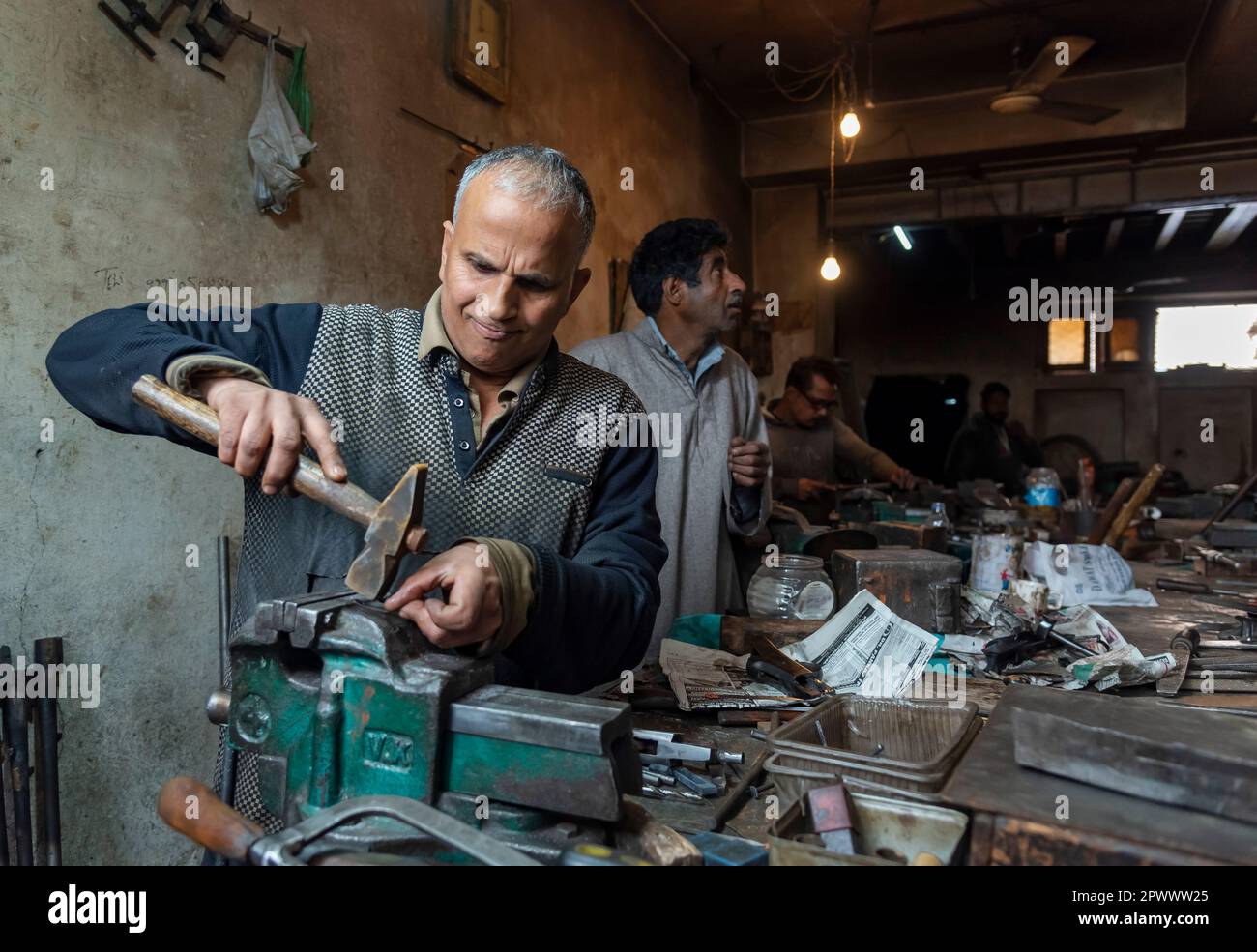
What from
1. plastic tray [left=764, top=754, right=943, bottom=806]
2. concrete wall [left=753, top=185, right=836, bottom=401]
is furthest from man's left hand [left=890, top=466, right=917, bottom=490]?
plastic tray [left=764, top=754, right=943, bottom=806]

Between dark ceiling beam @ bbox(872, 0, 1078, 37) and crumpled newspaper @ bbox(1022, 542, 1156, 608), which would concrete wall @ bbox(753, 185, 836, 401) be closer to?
dark ceiling beam @ bbox(872, 0, 1078, 37)

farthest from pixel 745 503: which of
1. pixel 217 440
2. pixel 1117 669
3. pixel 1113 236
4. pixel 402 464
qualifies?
pixel 1113 236

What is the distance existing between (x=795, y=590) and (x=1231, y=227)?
10.8 metres

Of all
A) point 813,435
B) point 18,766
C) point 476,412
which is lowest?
point 18,766

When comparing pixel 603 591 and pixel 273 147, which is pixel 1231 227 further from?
pixel 603 591

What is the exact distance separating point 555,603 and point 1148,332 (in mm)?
15165

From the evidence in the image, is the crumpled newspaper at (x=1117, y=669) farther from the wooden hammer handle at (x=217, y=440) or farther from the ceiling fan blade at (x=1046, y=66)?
the ceiling fan blade at (x=1046, y=66)

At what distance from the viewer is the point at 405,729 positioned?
3.39 ft

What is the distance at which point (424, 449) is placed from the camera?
1.64 m

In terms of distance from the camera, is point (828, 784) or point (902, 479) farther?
point (902, 479)

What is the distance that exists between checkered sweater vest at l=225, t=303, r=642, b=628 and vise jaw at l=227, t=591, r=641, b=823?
0.42m

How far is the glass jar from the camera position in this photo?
2512mm
